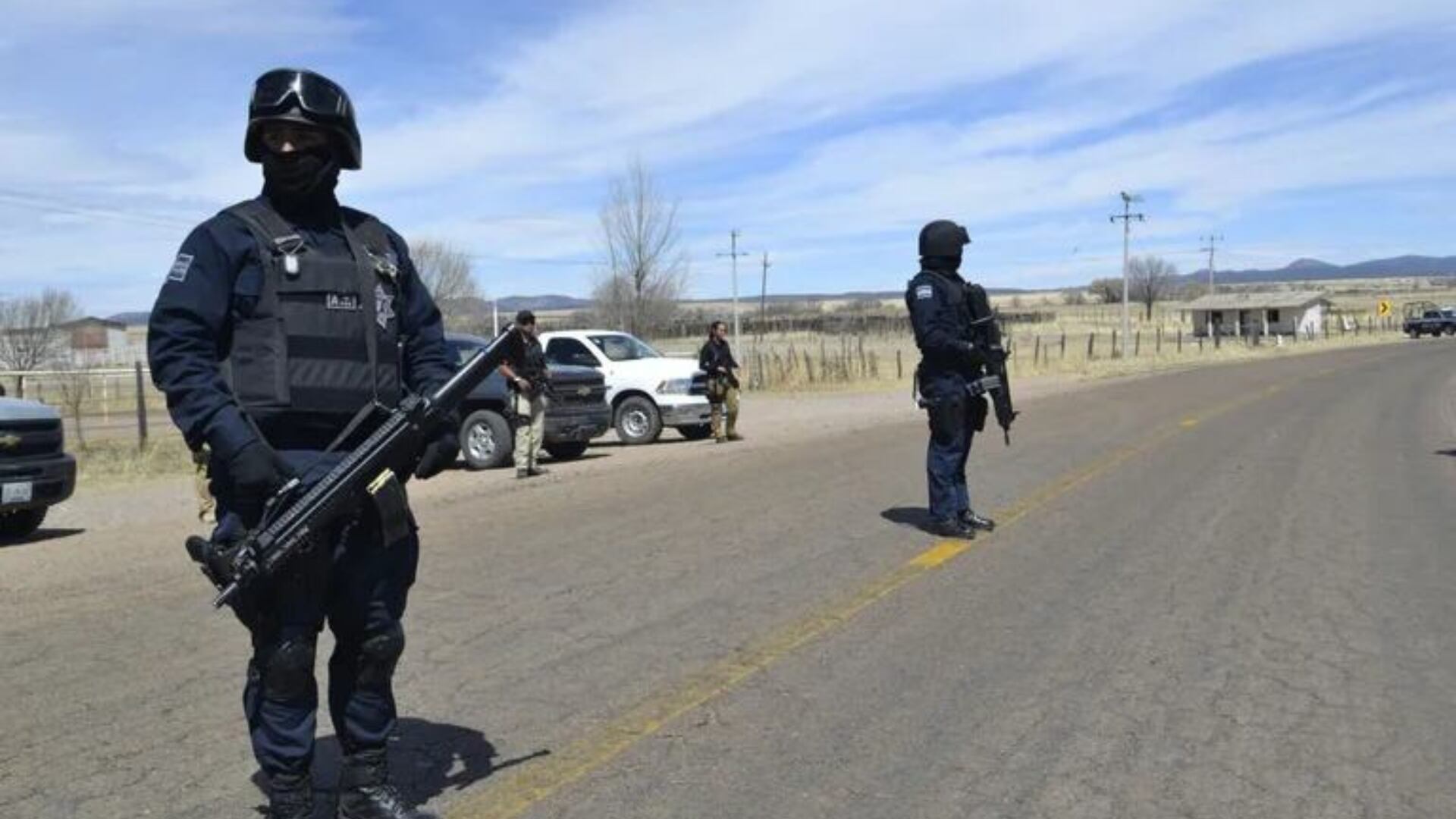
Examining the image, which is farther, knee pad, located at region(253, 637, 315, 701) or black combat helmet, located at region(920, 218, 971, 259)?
black combat helmet, located at region(920, 218, 971, 259)

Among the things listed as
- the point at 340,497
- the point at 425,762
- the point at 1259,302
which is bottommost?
the point at 425,762

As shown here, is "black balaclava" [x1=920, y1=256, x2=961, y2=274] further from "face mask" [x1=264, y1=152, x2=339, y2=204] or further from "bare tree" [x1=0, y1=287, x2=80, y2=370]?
"bare tree" [x1=0, y1=287, x2=80, y2=370]

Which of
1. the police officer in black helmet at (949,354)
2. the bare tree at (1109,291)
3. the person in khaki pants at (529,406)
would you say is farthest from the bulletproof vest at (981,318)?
the bare tree at (1109,291)

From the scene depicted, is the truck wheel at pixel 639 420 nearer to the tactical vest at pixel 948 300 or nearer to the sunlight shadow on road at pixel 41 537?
the sunlight shadow on road at pixel 41 537

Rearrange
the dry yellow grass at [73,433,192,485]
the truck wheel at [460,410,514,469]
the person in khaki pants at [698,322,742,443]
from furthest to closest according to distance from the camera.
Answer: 1. the person in khaki pants at [698,322,742,443]
2. the dry yellow grass at [73,433,192,485]
3. the truck wheel at [460,410,514,469]

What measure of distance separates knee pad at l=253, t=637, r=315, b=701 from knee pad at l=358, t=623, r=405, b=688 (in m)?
0.18

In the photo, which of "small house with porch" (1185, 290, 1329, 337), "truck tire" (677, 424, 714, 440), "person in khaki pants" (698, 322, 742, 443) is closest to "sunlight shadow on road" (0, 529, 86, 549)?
"person in khaki pants" (698, 322, 742, 443)

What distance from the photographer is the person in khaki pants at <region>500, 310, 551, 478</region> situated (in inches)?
567

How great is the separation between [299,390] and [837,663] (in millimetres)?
2979

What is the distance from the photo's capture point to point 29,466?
1047 cm

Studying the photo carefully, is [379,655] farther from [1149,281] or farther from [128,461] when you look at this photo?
[1149,281]

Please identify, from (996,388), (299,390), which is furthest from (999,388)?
(299,390)

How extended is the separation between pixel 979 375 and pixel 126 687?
18.8 feet

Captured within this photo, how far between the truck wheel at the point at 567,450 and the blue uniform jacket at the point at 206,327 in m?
13.8
